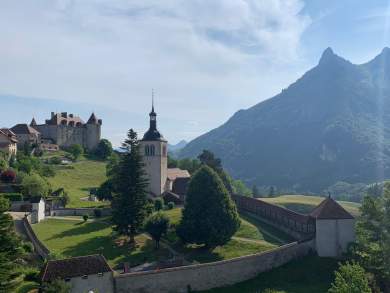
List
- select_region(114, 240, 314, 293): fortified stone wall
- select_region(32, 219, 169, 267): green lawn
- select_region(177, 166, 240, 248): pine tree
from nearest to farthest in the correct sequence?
select_region(114, 240, 314, 293): fortified stone wall < select_region(32, 219, 169, 267): green lawn < select_region(177, 166, 240, 248): pine tree

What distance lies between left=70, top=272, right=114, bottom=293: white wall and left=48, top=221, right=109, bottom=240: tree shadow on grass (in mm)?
19014

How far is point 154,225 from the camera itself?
170ft

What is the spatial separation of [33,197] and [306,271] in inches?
1604

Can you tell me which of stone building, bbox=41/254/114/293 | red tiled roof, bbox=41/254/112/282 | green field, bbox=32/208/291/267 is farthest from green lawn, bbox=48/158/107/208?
stone building, bbox=41/254/114/293

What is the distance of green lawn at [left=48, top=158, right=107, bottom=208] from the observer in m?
79.5

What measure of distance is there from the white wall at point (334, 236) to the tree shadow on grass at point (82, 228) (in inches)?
1176

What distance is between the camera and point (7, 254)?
35.6 m

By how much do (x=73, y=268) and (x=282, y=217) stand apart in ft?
111

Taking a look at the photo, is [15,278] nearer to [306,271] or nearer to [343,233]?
[306,271]

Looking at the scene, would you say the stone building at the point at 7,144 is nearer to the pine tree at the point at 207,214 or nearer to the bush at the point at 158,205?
the bush at the point at 158,205

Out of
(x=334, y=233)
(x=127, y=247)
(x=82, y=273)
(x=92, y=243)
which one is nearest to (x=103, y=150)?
(x=92, y=243)

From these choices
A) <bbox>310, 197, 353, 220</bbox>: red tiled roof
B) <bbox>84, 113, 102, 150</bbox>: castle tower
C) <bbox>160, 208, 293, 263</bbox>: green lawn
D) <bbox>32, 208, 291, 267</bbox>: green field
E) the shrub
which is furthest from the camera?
<bbox>84, 113, 102, 150</bbox>: castle tower

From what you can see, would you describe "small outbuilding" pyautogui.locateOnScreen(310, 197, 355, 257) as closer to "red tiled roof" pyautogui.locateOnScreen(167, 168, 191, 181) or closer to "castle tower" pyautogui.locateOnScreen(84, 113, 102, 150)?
"red tiled roof" pyautogui.locateOnScreen(167, 168, 191, 181)

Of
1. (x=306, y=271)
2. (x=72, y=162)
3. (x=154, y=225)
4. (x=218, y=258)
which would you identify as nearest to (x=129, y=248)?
(x=154, y=225)
